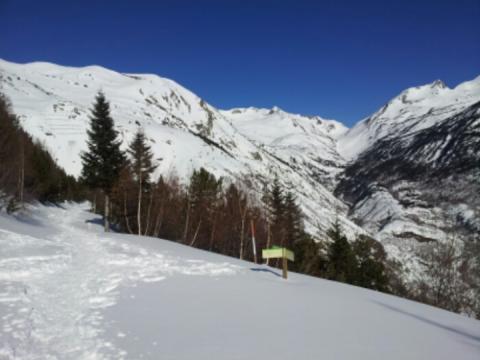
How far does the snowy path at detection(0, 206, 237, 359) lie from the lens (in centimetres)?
504

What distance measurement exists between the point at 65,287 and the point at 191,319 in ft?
12.4

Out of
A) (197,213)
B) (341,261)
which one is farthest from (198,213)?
(341,261)

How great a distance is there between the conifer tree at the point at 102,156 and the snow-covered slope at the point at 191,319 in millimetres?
17517

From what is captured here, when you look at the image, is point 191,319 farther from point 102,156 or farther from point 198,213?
point 198,213

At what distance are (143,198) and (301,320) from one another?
27.5 meters

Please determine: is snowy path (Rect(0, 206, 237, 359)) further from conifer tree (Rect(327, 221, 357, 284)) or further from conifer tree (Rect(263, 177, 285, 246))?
conifer tree (Rect(327, 221, 357, 284))

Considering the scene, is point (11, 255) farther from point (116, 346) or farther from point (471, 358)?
point (471, 358)

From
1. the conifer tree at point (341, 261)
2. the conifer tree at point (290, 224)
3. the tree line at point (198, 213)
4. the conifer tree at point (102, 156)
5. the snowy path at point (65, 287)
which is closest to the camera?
the snowy path at point (65, 287)

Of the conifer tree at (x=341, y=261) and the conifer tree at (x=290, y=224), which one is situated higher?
the conifer tree at (x=290, y=224)

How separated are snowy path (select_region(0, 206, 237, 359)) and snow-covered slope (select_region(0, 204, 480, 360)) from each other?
0.08 ft

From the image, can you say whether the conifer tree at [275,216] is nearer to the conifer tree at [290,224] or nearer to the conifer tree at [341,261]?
the conifer tree at [290,224]

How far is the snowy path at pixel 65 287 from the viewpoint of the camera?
5.04 meters

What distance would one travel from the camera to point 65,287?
27.1 ft

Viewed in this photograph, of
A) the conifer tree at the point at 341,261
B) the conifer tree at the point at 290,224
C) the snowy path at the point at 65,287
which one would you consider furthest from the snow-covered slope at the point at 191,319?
the conifer tree at the point at 341,261
